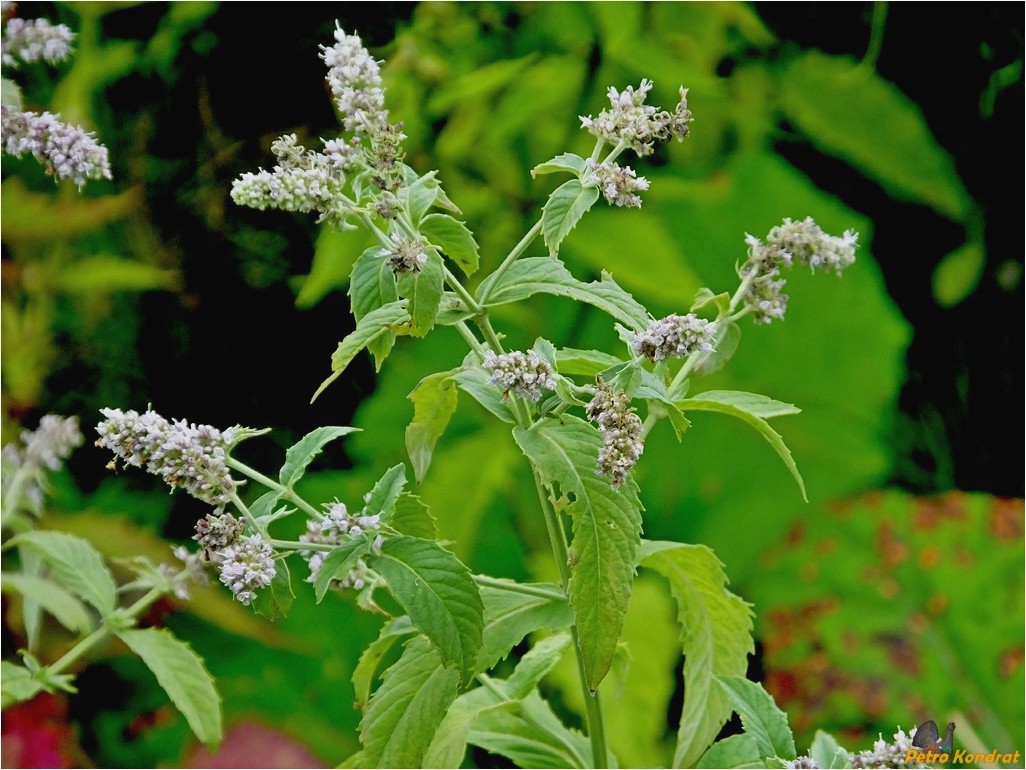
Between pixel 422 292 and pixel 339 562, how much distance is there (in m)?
0.16

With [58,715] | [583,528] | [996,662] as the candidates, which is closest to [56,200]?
[58,715]

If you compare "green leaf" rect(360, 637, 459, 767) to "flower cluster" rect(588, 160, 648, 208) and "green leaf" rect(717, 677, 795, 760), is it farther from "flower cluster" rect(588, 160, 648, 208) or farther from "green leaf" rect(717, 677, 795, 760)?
"flower cluster" rect(588, 160, 648, 208)

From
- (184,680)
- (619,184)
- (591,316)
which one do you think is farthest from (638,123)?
(591,316)

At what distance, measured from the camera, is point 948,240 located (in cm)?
171

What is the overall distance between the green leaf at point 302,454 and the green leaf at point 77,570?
26 cm

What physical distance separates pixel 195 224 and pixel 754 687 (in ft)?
3.80

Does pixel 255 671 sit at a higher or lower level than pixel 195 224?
lower

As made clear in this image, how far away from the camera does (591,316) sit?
1.56 m

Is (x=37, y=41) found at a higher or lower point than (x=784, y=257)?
higher

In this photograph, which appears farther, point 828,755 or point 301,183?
point 828,755

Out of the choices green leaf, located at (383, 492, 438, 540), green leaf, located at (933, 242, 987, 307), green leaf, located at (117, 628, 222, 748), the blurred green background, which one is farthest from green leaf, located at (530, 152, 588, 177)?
green leaf, located at (933, 242, 987, 307)

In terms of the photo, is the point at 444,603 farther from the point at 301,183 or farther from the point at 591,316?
the point at 591,316

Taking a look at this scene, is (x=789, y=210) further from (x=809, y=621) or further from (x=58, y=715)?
(x=58, y=715)

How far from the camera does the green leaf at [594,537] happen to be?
61 centimetres
